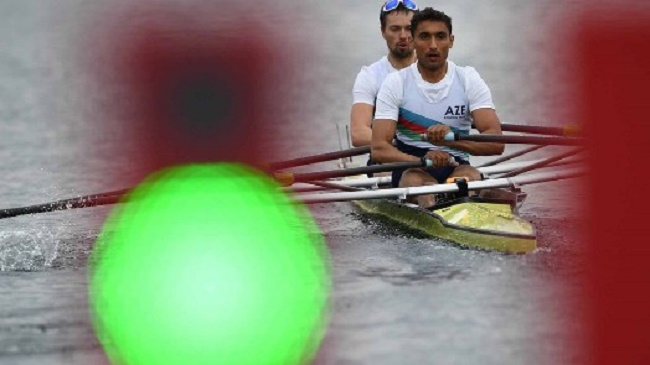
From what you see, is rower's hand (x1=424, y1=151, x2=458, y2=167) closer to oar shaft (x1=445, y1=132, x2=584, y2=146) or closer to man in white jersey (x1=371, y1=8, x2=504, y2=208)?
man in white jersey (x1=371, y1=8, x2=504, y2=208)

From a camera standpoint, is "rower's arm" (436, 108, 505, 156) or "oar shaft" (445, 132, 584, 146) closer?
"oar shaft" (445, 132, 584, 146)

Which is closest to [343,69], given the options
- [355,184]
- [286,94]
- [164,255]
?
[286,94]

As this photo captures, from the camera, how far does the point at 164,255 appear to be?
13.1 m

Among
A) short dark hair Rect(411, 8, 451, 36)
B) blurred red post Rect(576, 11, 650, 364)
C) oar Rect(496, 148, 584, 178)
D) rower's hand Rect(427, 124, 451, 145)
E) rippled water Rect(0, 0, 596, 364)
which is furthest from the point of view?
oar Rect(496, 148, 584, 178)

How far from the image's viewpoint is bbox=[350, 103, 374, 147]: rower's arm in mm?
15523

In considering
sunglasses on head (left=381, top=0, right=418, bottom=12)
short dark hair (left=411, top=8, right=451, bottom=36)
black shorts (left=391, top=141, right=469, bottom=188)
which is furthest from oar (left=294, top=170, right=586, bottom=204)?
sunglasses on head (left=381, top=0, right=418, bottom=12)

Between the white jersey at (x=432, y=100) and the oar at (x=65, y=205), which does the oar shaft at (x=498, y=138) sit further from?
the oar at (x=65, y=205)

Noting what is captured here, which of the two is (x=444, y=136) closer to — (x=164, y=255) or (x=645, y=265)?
(x=164, y=255)

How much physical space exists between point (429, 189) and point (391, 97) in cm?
104

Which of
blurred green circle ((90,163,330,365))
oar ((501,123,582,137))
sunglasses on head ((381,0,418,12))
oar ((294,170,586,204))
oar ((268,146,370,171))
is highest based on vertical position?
sunglasses on head ((381,0,418,12))

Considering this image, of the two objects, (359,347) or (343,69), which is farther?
(343,69)

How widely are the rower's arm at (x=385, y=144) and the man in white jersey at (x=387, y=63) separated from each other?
5.57 ft

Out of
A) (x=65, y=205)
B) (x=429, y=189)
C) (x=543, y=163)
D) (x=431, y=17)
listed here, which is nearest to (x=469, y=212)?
(x=429, y=189)

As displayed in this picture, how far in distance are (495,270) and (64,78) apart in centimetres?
3212
